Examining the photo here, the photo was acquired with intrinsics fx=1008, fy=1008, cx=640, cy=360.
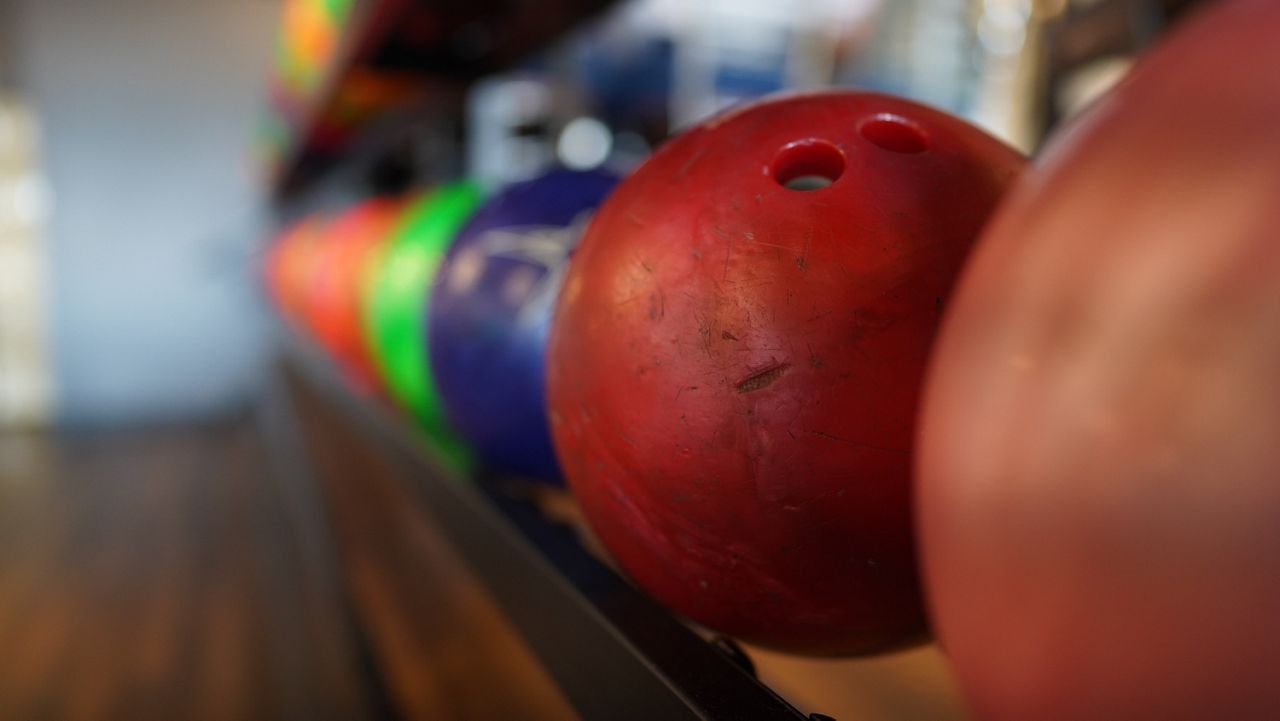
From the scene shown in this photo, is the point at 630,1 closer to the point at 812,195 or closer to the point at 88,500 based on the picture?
the point at 812,195

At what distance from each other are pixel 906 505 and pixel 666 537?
14 cm

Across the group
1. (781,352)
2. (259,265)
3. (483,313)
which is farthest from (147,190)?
(781,352)

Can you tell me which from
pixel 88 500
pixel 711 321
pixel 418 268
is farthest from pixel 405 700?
pixel 88 500

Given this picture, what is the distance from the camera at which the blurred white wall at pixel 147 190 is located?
18.1ft

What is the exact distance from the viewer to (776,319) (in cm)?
50

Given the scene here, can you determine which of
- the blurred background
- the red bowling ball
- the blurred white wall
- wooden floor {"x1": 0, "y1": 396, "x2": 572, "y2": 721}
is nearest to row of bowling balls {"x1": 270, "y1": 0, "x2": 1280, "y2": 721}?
the red bowling ball

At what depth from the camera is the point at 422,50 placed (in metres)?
1.84

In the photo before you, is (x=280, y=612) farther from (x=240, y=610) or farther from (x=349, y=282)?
(x=240, y=610)

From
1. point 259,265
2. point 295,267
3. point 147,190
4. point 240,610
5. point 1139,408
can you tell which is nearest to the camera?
point 1139,408

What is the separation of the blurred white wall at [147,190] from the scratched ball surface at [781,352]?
209 inches

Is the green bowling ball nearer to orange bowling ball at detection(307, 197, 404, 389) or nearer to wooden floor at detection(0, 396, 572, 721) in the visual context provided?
orange bowling ball at detection(307, 197, 404, 389)

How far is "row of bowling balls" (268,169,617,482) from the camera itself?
952 millimetres

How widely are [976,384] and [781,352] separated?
18 cm

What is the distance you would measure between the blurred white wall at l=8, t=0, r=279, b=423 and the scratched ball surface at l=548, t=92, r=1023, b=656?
5.32m
